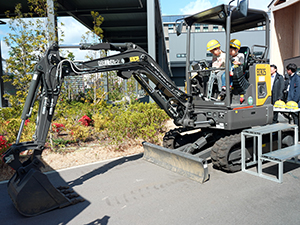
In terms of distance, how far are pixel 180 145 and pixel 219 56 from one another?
2308mm

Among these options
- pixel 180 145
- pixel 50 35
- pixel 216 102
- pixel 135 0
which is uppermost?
pixel 135 0

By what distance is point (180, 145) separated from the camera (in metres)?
6.41

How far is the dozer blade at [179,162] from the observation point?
4.84 metres

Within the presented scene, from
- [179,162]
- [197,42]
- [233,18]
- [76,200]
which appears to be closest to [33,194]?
[76,200]

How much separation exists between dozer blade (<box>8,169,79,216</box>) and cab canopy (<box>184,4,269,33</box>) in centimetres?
439

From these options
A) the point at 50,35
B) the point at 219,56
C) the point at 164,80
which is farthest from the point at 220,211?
the point at 50,35

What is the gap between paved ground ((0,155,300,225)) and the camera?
3.65 metres

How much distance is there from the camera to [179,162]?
5.34m

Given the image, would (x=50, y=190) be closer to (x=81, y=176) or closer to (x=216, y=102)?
(x=81, y=176)

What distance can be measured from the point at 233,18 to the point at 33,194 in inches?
222

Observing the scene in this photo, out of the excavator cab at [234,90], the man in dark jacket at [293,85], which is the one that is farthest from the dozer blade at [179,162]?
the man in dark jacket at [293,85]

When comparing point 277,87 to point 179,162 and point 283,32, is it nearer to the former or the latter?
point 179,162

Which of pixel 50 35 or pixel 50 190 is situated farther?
pixel 50 35

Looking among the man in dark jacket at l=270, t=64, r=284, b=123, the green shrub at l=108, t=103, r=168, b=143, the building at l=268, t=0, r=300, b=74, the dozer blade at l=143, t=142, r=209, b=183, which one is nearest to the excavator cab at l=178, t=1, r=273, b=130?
the dozer blade at l=143, t=142, r=209, b=183
